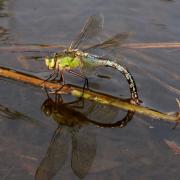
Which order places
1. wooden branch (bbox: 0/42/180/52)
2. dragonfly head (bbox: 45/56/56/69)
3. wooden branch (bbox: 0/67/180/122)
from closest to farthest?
wooden branch (bbox: 0/67/180/122)
dragonfly head (bbox: 45/56/56/69)
wooden branch (bbox: 0/42/180/52)

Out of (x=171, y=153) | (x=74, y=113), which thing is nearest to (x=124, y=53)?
(x=74, y=113)

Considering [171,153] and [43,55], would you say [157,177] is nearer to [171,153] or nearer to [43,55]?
[171,153]

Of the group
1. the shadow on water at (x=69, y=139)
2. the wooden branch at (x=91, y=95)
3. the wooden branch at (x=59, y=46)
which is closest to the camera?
the shadow on water at (x=69, y=139)

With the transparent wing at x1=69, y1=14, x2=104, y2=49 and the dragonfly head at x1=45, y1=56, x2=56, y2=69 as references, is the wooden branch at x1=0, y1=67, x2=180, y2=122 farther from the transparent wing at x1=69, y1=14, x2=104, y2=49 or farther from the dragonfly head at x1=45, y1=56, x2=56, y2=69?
the transparent wing at x1=69, y1=14, x2=104, y2=49

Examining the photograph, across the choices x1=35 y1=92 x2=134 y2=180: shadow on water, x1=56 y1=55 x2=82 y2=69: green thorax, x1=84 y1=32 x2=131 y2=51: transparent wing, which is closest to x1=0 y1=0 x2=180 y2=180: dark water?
x1=35 y1=92 x2=134 y2=180: shadow on water

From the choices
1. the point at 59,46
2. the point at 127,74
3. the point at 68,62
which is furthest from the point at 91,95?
the point at 59,46

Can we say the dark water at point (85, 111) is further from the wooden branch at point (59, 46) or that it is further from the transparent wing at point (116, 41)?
the transparent wing at point (116, 41)

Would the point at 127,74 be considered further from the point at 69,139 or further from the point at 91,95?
the point at 69,139

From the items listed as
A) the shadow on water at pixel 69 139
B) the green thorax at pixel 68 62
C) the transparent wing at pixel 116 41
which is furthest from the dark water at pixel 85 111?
the transparent wing at pixel 116 41
